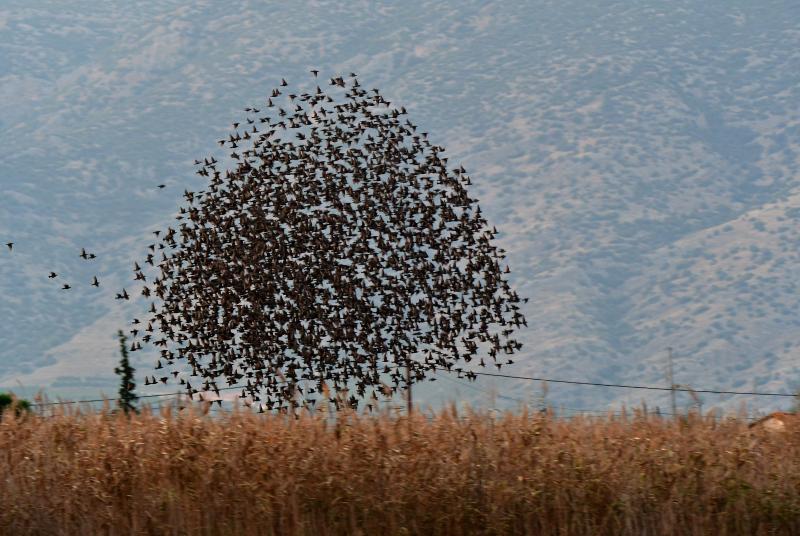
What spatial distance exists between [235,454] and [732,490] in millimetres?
5067

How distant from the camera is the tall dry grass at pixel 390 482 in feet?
43.2

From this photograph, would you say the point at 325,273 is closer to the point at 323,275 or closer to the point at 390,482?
the point at 323,275

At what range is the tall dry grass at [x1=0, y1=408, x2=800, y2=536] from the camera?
13.2 m

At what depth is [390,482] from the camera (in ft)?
43.7

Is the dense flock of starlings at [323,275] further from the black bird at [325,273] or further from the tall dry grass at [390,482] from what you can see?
the tall dry grass at [390,482]

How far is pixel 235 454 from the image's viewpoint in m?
13.5

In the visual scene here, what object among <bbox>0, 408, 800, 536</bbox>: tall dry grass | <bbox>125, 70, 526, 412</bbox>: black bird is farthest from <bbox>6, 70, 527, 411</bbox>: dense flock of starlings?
<bbox>0, 408, 800, 536</bbox>: tall dry grass

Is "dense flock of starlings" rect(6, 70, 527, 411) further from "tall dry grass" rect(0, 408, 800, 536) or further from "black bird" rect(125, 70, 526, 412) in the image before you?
"tall dry grass" rect(0, 408, 800, 536)

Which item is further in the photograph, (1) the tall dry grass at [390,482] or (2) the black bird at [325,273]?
(2) the black bird at [325,273]

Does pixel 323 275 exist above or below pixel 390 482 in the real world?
above

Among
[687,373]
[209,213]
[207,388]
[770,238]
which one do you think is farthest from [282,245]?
[770,238]

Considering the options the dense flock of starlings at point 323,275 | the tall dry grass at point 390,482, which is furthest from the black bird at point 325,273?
the tall dry grass at point 390,482

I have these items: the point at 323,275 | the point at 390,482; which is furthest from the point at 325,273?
the point at 390,482

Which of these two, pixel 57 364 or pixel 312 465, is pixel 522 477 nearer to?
pixel 312 465
